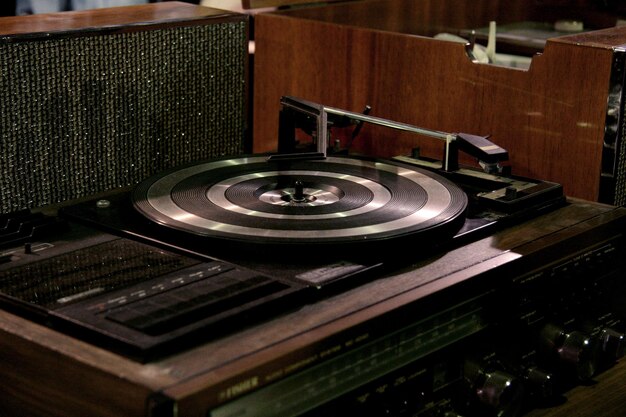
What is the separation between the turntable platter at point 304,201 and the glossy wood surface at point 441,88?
21 cm

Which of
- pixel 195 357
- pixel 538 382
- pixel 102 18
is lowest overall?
pixel 538 382

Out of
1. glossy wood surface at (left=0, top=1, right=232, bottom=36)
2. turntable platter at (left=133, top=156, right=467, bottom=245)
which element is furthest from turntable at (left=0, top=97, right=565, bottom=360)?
glossy wood surface at (left=0, top=1, right=232, bottom=36)

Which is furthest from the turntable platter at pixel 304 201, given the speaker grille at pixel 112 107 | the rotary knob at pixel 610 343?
the rotary knob at pixel 610 343

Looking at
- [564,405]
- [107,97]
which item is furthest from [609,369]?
[107,97]

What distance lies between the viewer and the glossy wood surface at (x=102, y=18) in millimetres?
1348

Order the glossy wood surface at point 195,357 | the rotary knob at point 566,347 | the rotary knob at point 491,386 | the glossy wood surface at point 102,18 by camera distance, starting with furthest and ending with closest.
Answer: the glossy wood surface at point 102,18 < the rotary knob at point 566,347 < the rotary knob at point 491,386 < the glossy wood surface at point 195,357

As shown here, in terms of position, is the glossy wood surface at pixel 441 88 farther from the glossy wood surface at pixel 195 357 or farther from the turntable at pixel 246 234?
the glossy wood surface at pixel 195 357

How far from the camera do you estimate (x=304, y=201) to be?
4.07 feet

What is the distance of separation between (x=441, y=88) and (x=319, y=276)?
59 centimetres

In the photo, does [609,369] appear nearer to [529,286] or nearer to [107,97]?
[529,286]

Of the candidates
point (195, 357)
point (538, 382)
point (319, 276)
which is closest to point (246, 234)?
point (319, 276)

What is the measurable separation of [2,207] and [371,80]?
61 centimetres

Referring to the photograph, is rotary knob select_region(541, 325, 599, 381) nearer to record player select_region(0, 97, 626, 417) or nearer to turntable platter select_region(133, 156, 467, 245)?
record player select_region(0, 97, 626, 417)

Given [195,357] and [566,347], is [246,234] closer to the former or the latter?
[195,357]
